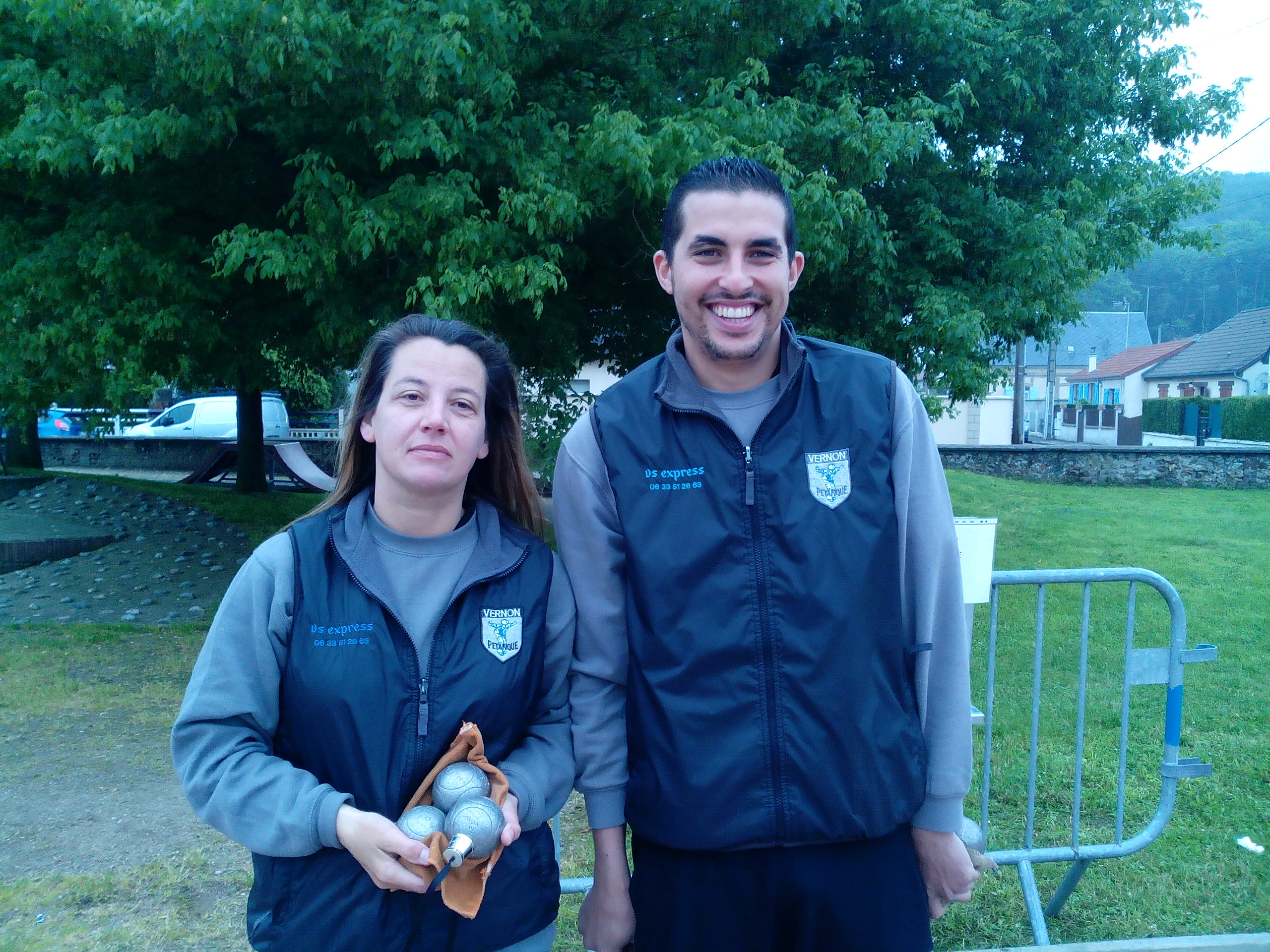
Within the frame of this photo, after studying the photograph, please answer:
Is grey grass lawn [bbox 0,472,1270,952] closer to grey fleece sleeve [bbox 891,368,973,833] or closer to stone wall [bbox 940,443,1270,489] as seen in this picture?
grey fleece sleeve [bbox 891,368,973,833]

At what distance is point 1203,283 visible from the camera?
8281cm

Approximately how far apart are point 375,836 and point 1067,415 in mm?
62040

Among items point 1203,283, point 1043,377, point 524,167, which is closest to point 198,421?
point 524,167

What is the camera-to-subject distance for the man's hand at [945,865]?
205cm

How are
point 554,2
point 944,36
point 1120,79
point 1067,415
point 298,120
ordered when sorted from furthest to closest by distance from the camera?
point 1067,415
point 1120,79
point 944,36
point 554,2
point 298,120

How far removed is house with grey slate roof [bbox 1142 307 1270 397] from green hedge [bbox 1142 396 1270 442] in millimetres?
5296

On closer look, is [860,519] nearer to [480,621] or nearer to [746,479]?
[746,479]

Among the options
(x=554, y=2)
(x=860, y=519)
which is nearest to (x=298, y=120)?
(x=554, y=2)

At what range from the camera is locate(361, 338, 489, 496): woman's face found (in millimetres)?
2021

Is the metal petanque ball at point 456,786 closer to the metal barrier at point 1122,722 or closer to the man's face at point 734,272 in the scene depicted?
the man's face at point 734,272

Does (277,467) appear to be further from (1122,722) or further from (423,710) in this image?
(423,710)

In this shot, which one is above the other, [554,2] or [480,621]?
[554,2]

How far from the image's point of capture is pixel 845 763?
1.94 m

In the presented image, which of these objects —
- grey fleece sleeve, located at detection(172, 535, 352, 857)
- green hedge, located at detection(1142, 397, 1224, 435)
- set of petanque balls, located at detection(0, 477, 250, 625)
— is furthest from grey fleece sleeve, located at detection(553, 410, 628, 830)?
green hedge, located at detection(1142, 397, 1224, 435)
